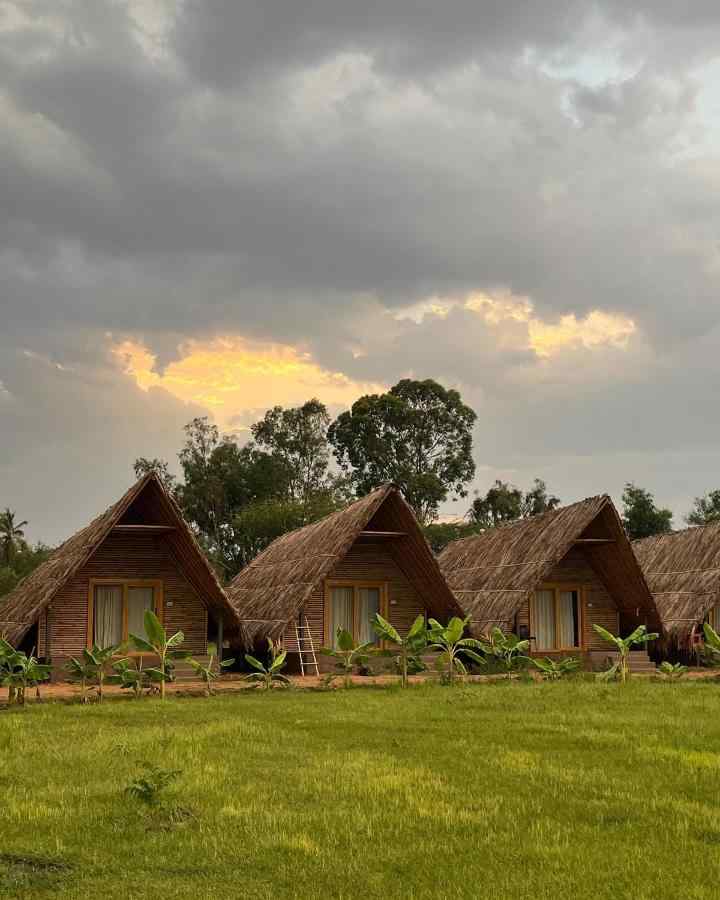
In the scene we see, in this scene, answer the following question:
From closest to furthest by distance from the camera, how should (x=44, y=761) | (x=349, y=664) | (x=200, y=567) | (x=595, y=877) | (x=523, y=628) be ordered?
(x=595, y=877) → (x=44, y=761) → (x=349, y=664) → (x=200, y=567) → (x=523, y=628)

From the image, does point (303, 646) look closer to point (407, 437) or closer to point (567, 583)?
point (567, 583)

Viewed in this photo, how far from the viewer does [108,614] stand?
20.1 meters

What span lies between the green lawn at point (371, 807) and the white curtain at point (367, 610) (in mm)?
9655

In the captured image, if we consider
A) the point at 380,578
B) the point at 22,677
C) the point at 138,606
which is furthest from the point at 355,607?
the point at 22,677

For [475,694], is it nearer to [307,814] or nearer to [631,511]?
[307,814]

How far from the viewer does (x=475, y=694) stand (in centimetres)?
1498

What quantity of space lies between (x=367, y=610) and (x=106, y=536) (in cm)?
602

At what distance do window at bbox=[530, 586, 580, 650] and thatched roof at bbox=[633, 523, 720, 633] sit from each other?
1.94 metres

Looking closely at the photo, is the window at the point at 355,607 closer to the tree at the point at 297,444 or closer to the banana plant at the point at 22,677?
the banana plant at the point at 22,677

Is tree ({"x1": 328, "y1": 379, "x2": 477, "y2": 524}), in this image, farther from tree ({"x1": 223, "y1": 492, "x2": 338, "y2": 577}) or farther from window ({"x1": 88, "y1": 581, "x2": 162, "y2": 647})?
window ({"x1": 88, "y1": 581, "x2": 162, "y2": 647})

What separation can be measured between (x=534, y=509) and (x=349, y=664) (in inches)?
1400

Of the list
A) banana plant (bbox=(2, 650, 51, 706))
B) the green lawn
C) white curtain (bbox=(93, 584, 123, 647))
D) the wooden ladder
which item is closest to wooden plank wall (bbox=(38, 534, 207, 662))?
white curtain (bbox=(93, 584, 123, 647))

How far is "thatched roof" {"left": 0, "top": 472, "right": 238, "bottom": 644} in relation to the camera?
731 inches

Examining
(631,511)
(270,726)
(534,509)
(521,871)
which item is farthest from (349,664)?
(534,509)
